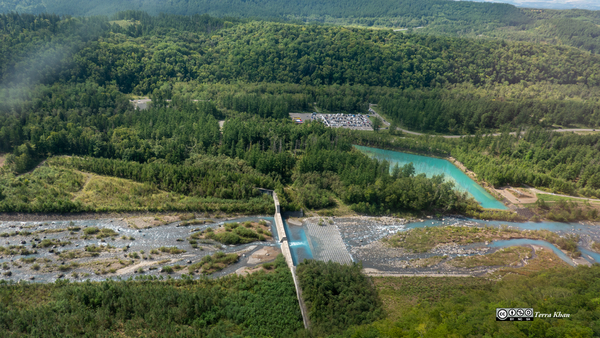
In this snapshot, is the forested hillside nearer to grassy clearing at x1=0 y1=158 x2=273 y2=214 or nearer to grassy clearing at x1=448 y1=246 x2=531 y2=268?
grassy clearing at x1=0 y1=158 x2=273 y2=214

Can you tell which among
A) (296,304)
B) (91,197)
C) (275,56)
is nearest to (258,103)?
(275,56)

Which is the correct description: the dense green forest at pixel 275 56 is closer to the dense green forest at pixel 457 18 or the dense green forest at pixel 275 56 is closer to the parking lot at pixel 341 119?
the parking lot at pixel 341 119

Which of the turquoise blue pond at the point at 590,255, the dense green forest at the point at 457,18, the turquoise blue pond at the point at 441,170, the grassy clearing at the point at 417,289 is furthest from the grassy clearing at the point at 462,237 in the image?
the dense green forest at the point at 457,18

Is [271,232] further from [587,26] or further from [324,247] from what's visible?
[587,26]

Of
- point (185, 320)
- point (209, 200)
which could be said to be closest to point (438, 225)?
point (209, 200)

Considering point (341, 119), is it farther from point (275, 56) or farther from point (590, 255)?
point (590, 255)

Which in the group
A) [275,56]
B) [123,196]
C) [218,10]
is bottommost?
A: [123,196]
